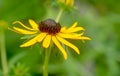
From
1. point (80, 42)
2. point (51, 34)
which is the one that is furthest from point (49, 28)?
point (80, 42)

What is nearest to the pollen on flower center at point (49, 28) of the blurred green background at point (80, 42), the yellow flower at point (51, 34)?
the yellow flower at point (51, 34)

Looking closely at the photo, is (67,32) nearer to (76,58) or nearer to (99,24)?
(76,58)

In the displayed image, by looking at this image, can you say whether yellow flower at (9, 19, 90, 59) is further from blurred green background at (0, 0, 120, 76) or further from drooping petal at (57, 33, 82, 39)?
blurred green background at (0, 0, 120, 76)

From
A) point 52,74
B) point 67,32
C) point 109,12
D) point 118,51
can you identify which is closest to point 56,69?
point 52,74

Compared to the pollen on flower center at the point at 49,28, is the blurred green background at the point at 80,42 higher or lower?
higher

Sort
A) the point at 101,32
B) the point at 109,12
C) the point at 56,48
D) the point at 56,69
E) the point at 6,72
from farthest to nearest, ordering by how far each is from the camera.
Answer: the point at 109,12 < the point at 101,32 < the point at 56,69 < the point at 6,72 < the point at 56,48

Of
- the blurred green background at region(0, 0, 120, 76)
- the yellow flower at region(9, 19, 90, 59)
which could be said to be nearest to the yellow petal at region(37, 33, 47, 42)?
the yellow flower at region(9, 19, 90, 59)

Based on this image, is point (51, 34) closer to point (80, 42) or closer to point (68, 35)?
point (68, 35)

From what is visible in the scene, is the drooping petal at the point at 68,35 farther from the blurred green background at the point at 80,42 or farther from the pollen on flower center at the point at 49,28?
the blurred green background at the point at 80,42

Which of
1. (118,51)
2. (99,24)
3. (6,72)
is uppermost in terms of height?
(99,24)
